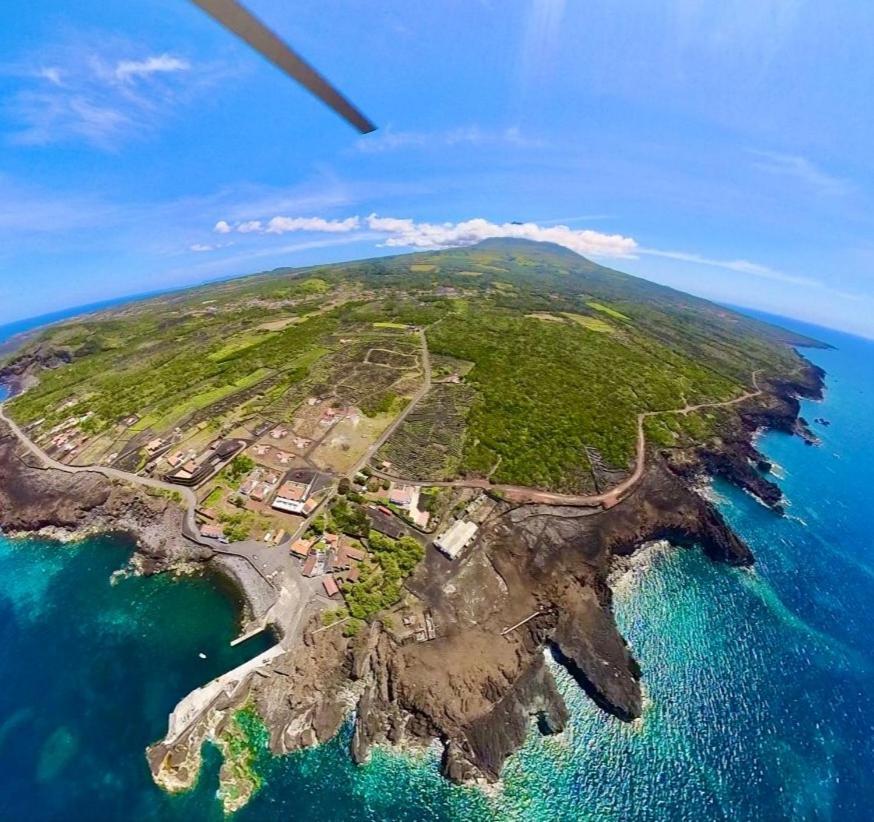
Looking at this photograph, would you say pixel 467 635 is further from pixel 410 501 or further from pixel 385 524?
pixel 410 501

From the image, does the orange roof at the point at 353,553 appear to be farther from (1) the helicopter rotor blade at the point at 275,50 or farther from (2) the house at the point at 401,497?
(1) the helicopter rotor blade at the point at 275,50

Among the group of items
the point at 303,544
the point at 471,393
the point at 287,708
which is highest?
the point at 471,393

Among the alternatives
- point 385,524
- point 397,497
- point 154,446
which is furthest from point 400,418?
point 154,446

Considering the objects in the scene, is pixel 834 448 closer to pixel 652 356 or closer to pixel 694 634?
pixel 652 356

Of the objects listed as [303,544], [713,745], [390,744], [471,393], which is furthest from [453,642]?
[471,393]

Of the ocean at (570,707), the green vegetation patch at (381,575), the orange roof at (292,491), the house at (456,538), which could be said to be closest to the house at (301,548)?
the green vegetation patch at (381,575)

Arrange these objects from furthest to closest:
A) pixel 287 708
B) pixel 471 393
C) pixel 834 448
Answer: pixel 834 448 < pixel 471 393 < pixel 287 708
